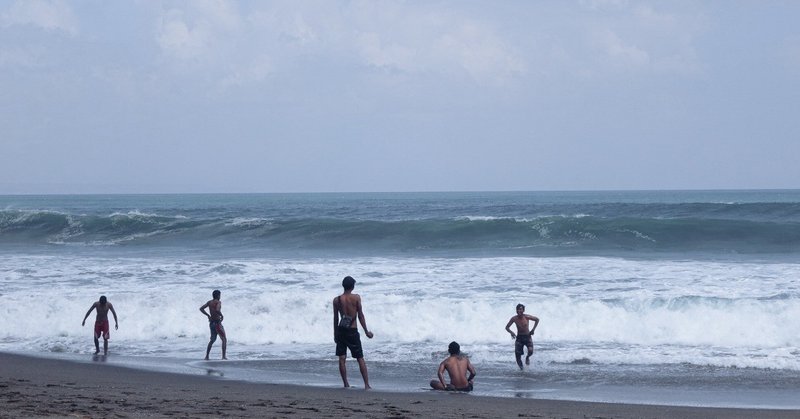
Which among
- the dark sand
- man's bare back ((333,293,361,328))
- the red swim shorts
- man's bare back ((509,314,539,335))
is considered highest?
man's bare back ((333,293,361,328))

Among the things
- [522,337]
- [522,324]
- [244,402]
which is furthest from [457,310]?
[244,402]

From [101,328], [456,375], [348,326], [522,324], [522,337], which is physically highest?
[348,326]

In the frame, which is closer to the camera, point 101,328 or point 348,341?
point 348,341

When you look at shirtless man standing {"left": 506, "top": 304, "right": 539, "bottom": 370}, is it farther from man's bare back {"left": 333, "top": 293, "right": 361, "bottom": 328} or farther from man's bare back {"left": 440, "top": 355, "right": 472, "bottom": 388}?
man's bare back {"left": 333, "top": 293, "right": 361, "bottom": 328}

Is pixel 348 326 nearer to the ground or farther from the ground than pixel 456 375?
farther from the ground

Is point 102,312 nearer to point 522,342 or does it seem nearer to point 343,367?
point 343,367

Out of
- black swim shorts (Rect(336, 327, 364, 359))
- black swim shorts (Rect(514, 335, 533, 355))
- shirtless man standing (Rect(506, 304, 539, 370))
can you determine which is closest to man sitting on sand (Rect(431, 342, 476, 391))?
black swim shorts (Rect(336, 327, 364, 359))

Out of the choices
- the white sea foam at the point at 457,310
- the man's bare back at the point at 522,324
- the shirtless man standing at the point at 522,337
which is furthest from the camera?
the white sea foam at the point at 457,310

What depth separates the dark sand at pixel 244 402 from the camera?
7.89 meters

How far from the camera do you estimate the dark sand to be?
7891mm

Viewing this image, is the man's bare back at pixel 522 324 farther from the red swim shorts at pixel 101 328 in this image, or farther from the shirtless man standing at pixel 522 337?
the red swim shorts at pixel 101 328

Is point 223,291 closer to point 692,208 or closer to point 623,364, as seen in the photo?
point 623,364

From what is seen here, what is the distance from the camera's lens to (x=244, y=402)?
8844 mm

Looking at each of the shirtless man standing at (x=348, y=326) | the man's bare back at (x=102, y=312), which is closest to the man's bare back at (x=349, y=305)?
the shirtless man standing at (x=348, y=326)
